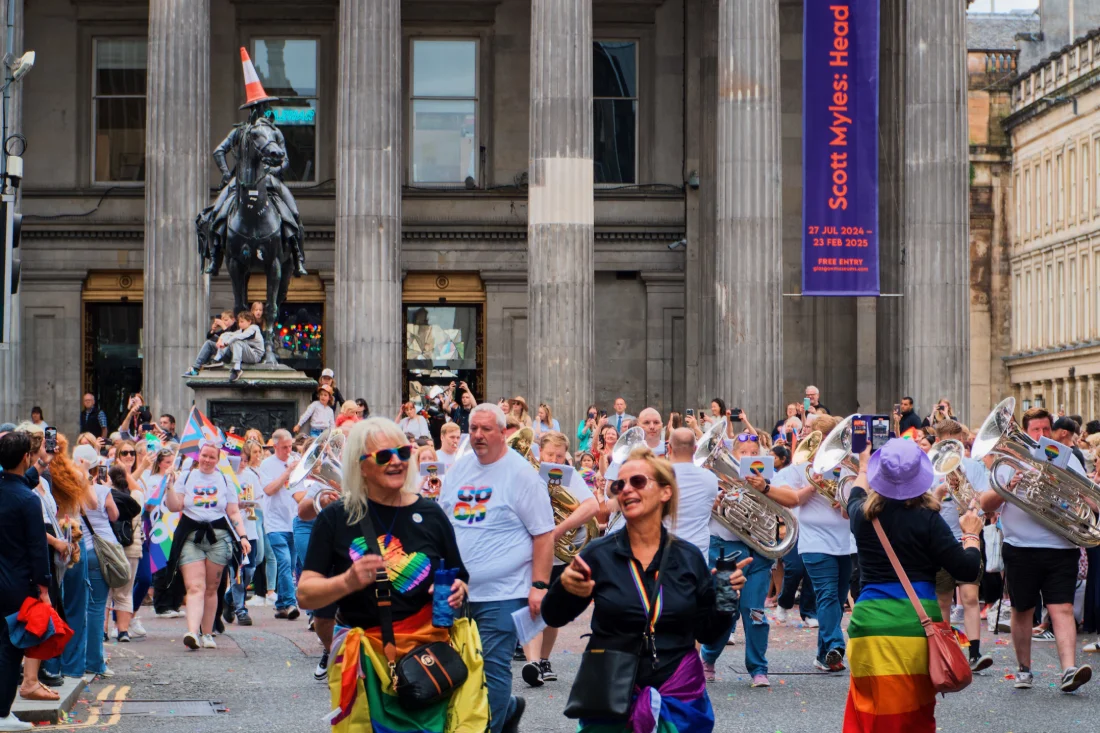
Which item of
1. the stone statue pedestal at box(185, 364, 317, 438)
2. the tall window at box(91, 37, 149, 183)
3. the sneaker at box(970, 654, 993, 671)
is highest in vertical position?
the tall window at box(91, 37, 149, 183)

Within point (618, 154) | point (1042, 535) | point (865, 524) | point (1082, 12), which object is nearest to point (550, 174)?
point (618, 154)

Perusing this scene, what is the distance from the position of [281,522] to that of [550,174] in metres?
12.8

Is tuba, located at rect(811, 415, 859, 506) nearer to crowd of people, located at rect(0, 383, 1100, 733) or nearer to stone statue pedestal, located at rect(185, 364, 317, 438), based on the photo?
crowd of people, located at rect(0, 383, 1100, 733)

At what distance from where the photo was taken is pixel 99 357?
1451 inches

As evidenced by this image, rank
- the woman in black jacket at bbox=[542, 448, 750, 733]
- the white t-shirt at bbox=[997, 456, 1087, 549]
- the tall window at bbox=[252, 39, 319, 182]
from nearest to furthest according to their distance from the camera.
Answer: the woman in black jacket at bbox=[542, 448, 750, 733]
the white t-shirt at bbox=[997, 456, 1087, 549]
the tall window at bbox=[252, 39, 319, 182]

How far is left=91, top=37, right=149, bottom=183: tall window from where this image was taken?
121 feet

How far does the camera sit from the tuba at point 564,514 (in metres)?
12.2

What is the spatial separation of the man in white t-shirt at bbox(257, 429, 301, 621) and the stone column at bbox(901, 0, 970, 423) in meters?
15.3

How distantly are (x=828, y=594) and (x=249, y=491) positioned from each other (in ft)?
23.2

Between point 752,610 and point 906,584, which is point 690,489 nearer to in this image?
point 752,610

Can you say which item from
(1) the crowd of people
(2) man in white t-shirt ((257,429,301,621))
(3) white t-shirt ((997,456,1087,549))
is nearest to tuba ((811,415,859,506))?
(1) the crowd of people

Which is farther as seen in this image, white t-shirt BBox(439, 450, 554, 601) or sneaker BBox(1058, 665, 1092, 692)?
sneaker BBox(1058, 665, 1092, 692)

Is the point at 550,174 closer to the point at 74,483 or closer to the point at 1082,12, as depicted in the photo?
the point at 74,483

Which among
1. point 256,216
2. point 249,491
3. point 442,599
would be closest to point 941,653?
point 442,599
